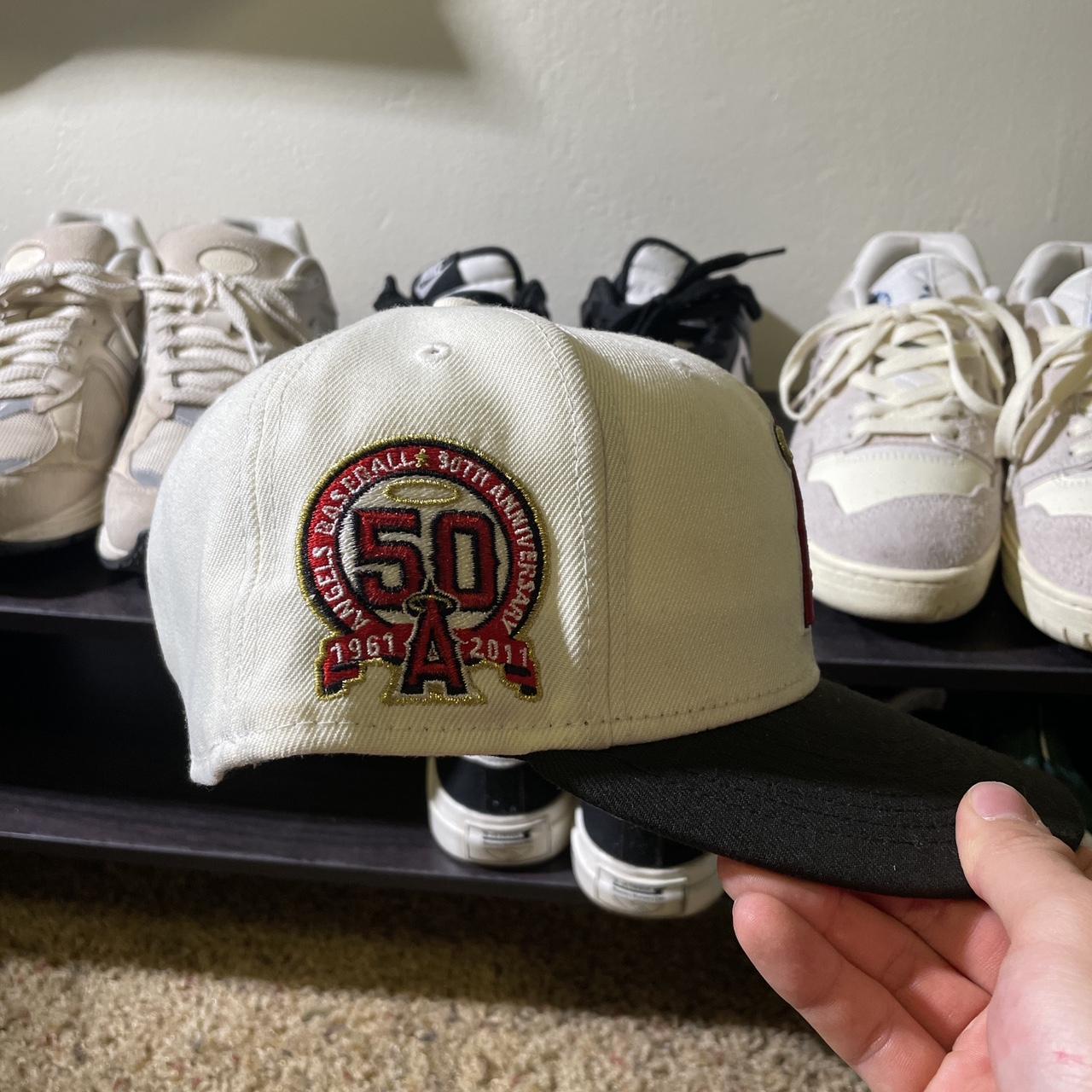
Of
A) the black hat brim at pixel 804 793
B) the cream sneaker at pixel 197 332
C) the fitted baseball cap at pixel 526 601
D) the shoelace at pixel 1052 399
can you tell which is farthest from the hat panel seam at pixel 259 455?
the shoelace at pixel 1052 399

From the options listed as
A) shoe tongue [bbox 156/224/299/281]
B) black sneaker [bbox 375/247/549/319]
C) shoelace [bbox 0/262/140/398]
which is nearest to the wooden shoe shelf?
shoelace [bbox 0/262/140/398]

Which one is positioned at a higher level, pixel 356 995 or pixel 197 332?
pixel 197 332

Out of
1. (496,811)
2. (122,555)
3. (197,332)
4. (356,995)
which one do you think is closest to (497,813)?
(496,811)

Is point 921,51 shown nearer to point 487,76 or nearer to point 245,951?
point 487,76

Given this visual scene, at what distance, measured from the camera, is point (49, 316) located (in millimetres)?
611

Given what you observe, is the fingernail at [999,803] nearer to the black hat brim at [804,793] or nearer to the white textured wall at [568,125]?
the black hat brim at [804,793]

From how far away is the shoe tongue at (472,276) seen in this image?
71 cm

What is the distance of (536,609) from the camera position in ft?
1.10

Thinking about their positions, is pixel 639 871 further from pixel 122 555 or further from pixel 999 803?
pixel 122 555

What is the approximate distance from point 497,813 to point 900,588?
0.95ft

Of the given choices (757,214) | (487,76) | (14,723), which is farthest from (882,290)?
(14,723)

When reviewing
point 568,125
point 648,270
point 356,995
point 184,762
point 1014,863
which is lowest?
point 356,995

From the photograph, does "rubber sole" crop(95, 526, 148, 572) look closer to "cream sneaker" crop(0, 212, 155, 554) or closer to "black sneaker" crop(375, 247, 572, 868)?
"cream sneaker" crop(0, 212, 155, 554)

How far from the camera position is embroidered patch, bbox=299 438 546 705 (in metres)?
0.33
